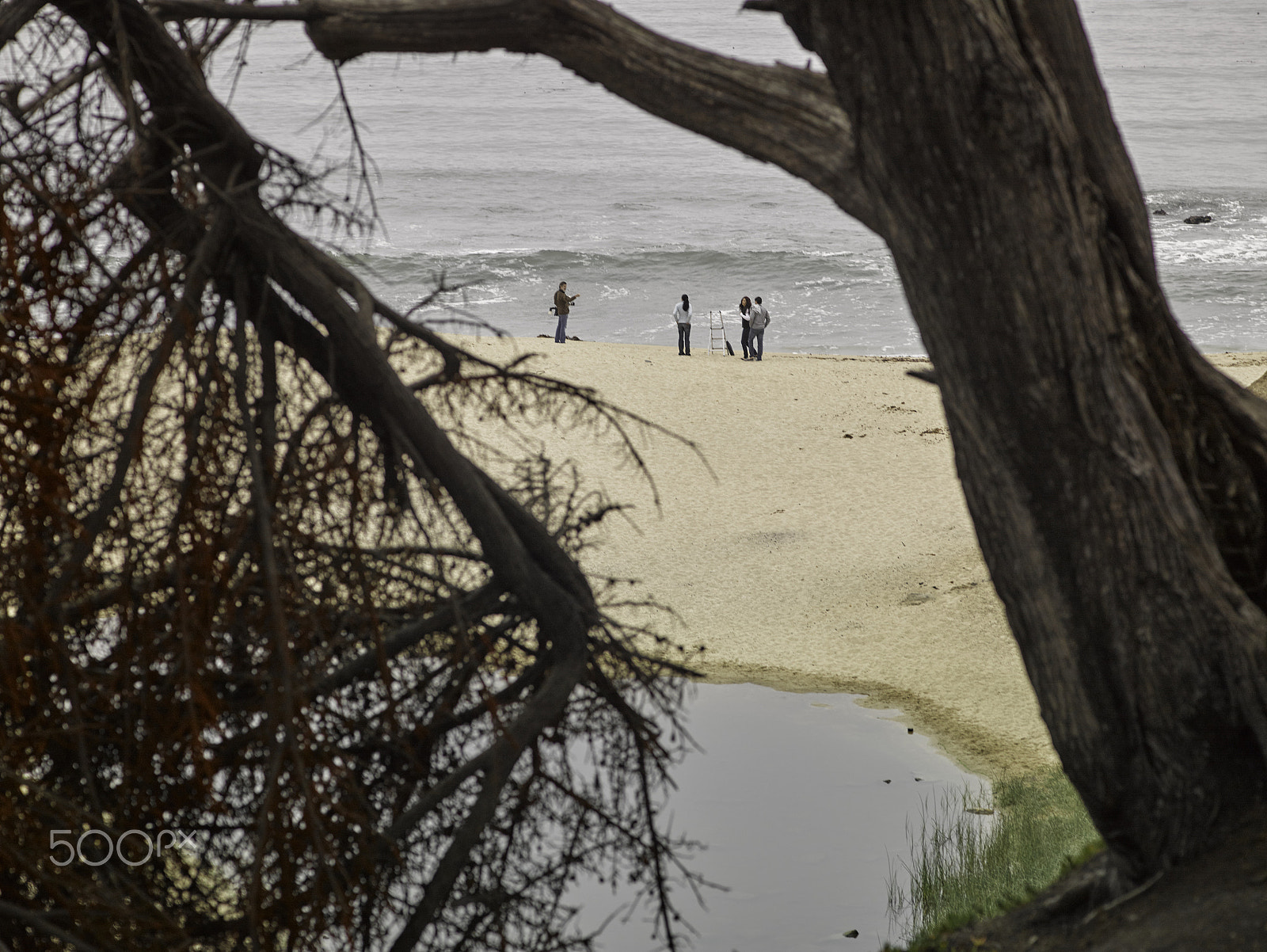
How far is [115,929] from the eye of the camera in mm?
2631

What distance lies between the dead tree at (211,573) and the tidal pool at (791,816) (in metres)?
2.64

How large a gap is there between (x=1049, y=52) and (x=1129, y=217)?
506 millimetres

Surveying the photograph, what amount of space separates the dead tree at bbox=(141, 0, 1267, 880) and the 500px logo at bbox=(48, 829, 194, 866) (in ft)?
7.98

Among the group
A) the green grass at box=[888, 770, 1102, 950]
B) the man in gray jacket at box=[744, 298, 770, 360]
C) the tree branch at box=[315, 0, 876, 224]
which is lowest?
the green grass at box=[888, 770, 1102, 950]

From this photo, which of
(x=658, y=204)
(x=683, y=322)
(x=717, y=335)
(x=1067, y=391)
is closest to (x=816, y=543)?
(x=1067, y=391)

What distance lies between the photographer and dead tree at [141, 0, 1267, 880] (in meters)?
2.85

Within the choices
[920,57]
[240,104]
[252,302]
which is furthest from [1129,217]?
[240,104]

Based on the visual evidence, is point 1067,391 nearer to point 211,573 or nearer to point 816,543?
point 211,573

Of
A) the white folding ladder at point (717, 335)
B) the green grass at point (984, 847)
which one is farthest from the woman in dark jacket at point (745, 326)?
the green grass at point (984, 847)

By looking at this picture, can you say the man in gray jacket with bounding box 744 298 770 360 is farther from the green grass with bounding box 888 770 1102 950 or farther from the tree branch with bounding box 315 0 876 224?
the tree branch with bounding box 315 0 876 224

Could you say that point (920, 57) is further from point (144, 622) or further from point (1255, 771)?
point (144, 622)

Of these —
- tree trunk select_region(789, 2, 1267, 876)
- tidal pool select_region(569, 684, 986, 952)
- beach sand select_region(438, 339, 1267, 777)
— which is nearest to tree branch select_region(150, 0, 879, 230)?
tree trunk select_region(789, 2, 1267, 876)

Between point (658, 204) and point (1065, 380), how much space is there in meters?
50.4

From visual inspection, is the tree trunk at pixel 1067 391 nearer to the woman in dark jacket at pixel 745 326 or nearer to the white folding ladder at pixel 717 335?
the woman in dark jacket at pixel 745 326
